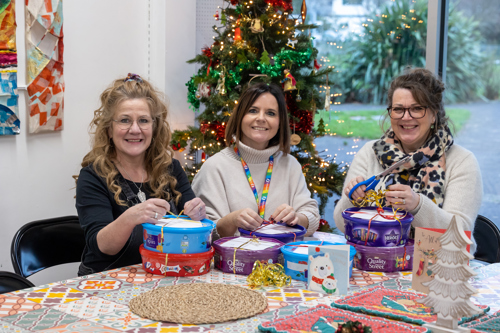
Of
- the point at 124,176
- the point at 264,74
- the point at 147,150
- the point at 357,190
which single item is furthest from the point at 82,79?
the point at 357,190

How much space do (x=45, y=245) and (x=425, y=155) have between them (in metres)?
1.73

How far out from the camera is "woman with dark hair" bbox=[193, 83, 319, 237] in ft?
8.16

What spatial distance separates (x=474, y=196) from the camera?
90.5 inches

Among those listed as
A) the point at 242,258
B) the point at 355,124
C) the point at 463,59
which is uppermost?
the point at 463,59

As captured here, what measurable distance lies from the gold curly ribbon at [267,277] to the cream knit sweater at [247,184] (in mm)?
767

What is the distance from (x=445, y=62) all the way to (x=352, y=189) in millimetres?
2438

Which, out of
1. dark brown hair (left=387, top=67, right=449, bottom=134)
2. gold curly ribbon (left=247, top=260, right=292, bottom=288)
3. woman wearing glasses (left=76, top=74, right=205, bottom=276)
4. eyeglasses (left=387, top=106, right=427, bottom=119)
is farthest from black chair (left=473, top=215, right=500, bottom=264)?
woman wearing glasses (left=76, top=74, right=205, bottom=276)

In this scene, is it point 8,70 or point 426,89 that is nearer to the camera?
point 426,89

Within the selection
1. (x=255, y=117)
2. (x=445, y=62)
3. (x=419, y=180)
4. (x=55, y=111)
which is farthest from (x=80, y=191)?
(x=445, y=62)

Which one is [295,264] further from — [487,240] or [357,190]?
[487,240]

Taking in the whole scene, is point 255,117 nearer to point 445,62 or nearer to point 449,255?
point 449,255

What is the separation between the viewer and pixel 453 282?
3.94 feet

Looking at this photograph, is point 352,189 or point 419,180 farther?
point 419,180

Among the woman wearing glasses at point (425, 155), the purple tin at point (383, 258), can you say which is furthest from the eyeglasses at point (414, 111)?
the purple tin at point (383, 258)
